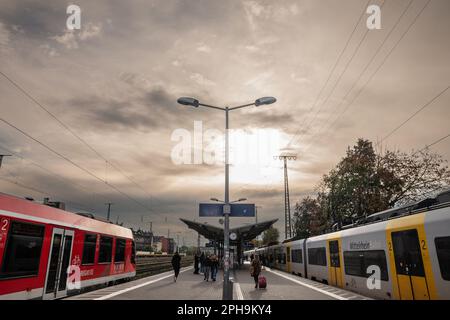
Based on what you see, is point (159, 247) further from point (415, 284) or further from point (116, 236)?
point (415, 284)

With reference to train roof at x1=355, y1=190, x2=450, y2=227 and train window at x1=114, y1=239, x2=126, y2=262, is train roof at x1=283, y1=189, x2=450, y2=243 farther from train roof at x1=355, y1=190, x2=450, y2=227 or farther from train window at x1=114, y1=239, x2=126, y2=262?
train window at x1=114, y1=239, x2=126, y2=262

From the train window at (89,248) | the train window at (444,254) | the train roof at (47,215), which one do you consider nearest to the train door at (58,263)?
the train roof at (47,215)

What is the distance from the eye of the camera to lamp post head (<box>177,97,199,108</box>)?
12711 millimetres

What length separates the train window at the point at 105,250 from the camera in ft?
49.8

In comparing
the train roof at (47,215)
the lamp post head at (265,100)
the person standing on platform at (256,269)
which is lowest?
the person standing on platform at (256,269)

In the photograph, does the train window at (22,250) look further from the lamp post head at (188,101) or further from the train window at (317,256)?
the train window at (317,256)

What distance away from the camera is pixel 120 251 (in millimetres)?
18000

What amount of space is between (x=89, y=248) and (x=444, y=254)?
12572 mm

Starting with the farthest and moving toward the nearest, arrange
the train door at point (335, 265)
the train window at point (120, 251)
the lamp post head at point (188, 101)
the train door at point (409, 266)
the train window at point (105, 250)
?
the train window at point (120, 251) < the train door at point (335, 265) < the train window at point (105, 250) < the lamp post head at point (188, 101) < the train door at point (409, 266)

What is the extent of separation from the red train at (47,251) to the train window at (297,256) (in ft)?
47.3

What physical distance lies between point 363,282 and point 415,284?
389 cm

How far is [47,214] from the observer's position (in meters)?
10.6

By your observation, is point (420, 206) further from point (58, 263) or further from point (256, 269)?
point (58, 263)

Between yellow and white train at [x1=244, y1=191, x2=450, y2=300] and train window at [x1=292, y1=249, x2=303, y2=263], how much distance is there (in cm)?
679
